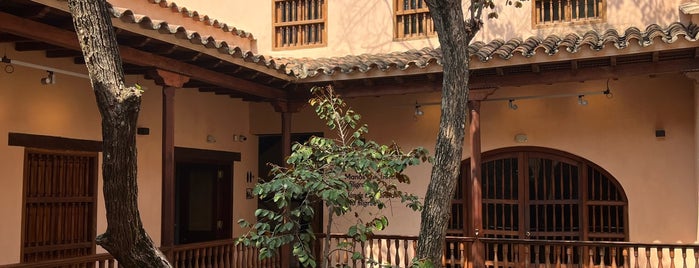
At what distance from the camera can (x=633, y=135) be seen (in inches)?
428

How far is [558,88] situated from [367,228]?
6347 millimetres

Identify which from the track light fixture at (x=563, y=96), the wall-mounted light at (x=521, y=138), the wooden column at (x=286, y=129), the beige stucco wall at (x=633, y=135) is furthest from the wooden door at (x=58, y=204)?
the wall-mounted light at (x=521, y=138)

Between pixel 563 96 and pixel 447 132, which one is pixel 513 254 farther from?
pixel 447 132

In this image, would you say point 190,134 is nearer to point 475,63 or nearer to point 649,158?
point 475,63

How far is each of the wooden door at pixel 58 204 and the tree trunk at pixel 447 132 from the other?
17.6ft

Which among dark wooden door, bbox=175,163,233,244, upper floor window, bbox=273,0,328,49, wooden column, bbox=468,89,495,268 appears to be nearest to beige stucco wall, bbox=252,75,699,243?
wooden column, bbox=468,89,495,268

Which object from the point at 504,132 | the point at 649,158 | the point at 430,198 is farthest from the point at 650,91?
the point at 430,198

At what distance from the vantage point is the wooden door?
8.88 meters

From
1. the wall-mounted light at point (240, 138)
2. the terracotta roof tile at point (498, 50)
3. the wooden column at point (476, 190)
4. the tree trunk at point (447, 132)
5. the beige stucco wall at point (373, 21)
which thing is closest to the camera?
the tree trunk at point (447, 132)

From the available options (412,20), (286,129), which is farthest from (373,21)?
(286,129)

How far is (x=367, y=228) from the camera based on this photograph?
589 centimetres

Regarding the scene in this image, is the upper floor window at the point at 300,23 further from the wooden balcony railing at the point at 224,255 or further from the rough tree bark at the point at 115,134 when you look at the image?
the rough tree bark at the point at 115,134

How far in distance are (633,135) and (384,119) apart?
155 inches

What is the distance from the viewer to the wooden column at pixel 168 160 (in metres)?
8.66
